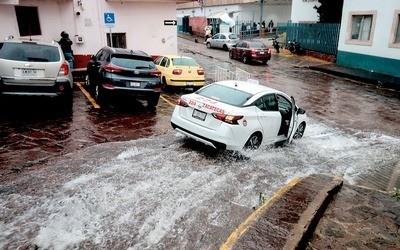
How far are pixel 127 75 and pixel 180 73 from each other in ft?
13.1

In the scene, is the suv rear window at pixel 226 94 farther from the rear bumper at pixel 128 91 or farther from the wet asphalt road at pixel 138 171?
the rear bumper at pixel 128 91

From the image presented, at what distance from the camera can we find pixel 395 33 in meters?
18.3

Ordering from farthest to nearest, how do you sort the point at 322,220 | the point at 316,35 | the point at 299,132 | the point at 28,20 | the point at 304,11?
the point at 304,11 < the point at 316,35 < the point at 28,20 < the point at 299,132 < the point at 322,220

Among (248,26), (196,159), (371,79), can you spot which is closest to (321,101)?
(371,79)

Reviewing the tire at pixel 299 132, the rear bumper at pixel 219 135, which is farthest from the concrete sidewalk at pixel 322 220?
the tire at pixel 299 132

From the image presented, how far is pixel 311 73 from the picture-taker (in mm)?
20828

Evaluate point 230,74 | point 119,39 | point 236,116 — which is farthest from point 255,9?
point 236,116

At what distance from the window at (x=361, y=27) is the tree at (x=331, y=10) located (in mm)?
4166

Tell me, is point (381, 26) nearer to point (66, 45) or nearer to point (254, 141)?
point (254, 141)

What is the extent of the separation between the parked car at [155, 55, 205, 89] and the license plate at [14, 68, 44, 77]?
228 inches

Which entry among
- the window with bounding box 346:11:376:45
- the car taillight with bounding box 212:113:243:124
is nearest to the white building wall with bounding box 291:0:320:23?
the window with bounding box 346:11:376:45

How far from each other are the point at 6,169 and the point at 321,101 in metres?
11.4

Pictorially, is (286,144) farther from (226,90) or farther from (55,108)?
(55,108)

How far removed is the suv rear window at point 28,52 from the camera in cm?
853
